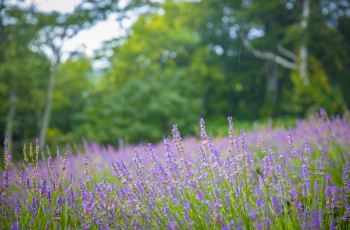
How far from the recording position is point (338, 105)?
14031 millimetres

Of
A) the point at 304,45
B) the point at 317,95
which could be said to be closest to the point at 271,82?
the point at 304,45

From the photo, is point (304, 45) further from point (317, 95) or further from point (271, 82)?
point (271, 82)

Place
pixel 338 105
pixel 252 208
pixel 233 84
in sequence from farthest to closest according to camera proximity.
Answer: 1. pixel 233 84
2. pixel 338 105
3. pixel 252 208

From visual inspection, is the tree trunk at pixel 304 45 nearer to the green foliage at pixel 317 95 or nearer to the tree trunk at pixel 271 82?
the green foliage at pixel 317 95

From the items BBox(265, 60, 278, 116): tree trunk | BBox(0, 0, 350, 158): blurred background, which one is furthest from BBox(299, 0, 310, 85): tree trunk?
BBox(265, 60, 278, 116): tree trunk

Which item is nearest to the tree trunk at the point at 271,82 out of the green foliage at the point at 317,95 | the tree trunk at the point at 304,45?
the tree trunk at the point at 304,45

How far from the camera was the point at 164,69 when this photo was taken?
59.7 ft

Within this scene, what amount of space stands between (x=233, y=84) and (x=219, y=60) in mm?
1928

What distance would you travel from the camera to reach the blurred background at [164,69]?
45.6ft

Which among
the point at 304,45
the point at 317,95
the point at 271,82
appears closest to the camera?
the point at 317,95

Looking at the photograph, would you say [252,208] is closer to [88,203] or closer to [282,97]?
[88,203]

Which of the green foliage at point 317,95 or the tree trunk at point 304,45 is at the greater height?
the tree trunk at point 304,45

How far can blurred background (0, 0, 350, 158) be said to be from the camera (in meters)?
13.9

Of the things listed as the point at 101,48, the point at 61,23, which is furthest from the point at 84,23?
the point at 101,48
